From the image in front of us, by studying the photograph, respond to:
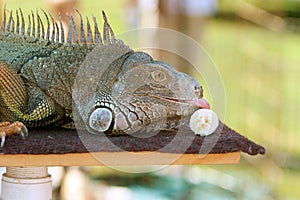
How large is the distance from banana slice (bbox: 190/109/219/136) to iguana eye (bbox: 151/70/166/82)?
0.10m

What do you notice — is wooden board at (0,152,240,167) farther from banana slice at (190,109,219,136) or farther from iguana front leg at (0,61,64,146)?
iguana front leg at (0,61,64,146)

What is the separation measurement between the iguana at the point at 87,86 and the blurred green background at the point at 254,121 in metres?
2.32

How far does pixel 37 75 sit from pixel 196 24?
312 centimetres

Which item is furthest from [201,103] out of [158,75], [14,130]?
[14,130]

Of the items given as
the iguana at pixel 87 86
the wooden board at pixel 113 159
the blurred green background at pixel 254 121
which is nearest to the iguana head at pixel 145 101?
the iguana at pixel 87 86

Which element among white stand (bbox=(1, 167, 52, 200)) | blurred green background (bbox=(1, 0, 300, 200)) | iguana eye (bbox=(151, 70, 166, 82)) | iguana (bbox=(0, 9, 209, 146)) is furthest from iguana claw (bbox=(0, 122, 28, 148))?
blurred green background (bbox=(1, 0, 300, 200))

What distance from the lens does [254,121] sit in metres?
4.85

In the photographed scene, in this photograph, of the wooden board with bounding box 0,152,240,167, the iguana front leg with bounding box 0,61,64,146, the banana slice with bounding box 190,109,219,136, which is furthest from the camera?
the iguana front leg with bounding box 0,61,64,146

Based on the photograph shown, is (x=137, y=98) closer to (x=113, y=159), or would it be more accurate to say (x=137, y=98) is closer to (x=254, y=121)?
(x=113, y=159)

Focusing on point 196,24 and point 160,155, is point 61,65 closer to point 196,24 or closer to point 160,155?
point 160,155

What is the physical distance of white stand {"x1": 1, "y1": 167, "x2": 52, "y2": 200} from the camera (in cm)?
150

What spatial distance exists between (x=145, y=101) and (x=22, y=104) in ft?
1.05

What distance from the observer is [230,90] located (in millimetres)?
5117

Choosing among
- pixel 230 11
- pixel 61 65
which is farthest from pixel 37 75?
pixel 230 11
